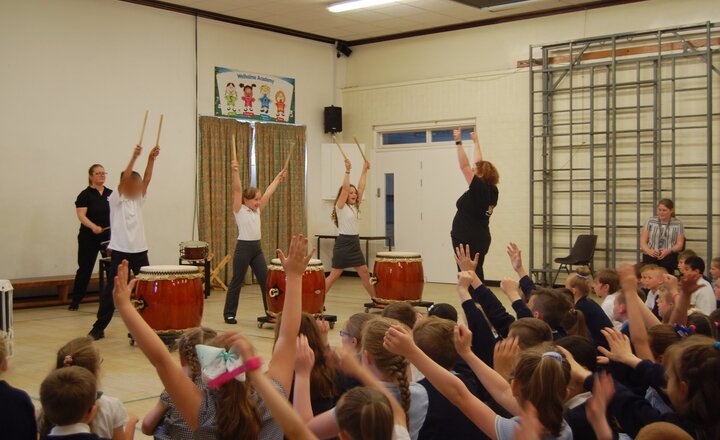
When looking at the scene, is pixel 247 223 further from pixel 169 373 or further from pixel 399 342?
pixel 399 342

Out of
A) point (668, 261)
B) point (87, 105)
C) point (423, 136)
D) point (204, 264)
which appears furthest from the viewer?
point (423, 136)

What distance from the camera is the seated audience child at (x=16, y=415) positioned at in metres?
2.46

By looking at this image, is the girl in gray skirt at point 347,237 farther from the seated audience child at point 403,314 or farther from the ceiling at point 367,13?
the seated audience child at point 403,314

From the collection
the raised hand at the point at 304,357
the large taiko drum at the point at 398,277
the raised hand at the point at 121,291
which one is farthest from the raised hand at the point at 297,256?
the large taiko drum at the point at 398,277

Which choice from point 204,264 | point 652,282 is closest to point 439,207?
point 204,264

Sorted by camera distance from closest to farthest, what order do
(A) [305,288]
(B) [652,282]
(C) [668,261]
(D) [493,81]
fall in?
(B) [652,282]
(A) [305,288]
(C) [668,261]
(D) [493,81]

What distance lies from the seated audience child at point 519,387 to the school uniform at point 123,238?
475cm

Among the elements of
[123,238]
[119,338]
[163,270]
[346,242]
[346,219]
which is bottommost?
[119,338]

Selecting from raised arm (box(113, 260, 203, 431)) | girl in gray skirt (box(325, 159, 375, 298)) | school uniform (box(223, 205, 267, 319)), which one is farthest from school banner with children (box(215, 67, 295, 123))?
raised arm (box(113, 260, 203, 431))

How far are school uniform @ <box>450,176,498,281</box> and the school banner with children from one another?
5286mm

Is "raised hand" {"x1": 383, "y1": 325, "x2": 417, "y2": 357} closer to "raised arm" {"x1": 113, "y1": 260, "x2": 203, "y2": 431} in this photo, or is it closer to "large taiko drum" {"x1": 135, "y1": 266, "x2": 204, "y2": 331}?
"raised arm" {"x1": 113, "y1": 260, "x2": 203, "y2": 431}

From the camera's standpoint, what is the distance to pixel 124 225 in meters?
6.74

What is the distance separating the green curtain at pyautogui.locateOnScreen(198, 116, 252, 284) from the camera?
36.1ft

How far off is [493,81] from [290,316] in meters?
9.25
